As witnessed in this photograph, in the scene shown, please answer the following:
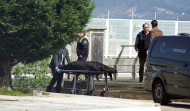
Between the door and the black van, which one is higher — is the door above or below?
above

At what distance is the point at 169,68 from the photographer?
15188 mm

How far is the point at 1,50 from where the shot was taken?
57.6 ft

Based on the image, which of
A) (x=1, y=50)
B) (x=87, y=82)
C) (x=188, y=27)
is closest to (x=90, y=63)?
(x=87, y=82)

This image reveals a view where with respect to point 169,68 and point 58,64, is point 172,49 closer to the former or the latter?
point 169,68

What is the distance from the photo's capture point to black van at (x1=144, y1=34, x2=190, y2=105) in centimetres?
1466

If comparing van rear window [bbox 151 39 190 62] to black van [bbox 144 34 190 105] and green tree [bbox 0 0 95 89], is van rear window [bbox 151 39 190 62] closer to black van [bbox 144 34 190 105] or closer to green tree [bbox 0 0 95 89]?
black van [bbox 144 34 190 105]

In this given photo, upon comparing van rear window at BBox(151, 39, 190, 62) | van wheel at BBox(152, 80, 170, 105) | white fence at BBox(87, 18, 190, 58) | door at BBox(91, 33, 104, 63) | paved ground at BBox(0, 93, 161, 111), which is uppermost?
white fence at BBox(87, 18, 190, 58)

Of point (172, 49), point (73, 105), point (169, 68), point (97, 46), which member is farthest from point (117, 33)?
point (73, 105)

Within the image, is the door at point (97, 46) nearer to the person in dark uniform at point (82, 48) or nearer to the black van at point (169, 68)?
the person in dark uniform at point (82, 48)

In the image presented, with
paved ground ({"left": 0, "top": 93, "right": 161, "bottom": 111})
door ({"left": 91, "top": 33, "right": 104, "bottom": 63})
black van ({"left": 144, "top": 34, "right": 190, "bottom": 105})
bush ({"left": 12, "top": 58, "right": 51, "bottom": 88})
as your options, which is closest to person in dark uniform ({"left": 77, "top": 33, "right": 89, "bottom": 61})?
bush ({"left": 12, "top": 58, "right": 51, "bottom": 88})

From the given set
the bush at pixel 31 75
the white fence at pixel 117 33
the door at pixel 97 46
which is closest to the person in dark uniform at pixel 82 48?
the bush at pixel 31 75

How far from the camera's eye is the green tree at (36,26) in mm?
16859

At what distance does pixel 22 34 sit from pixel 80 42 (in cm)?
329

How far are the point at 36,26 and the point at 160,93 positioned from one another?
3.75 metres
